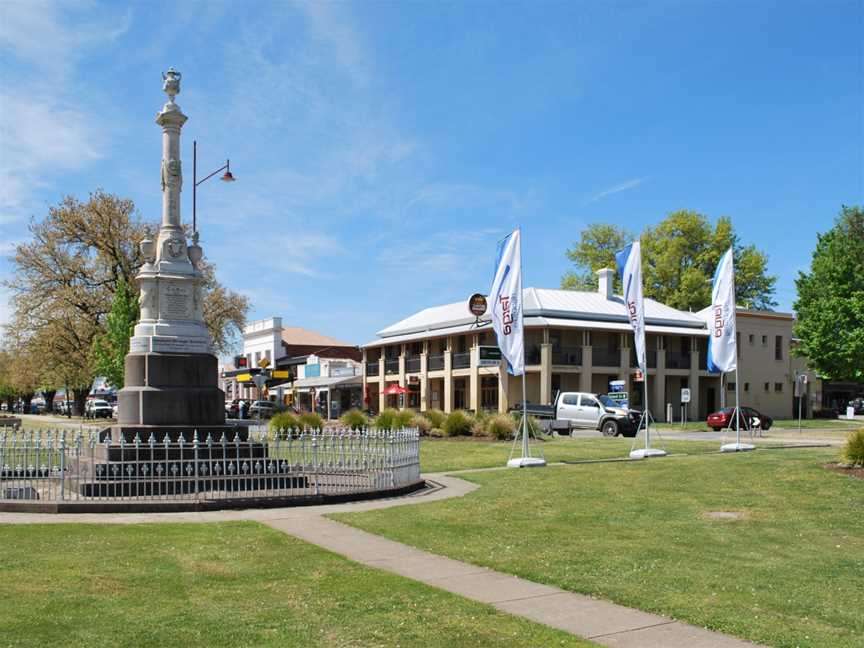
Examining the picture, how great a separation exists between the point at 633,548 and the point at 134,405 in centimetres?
1113

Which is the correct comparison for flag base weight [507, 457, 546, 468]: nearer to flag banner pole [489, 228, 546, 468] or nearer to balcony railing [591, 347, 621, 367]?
flag banner pole [489, 228, 546, 468]

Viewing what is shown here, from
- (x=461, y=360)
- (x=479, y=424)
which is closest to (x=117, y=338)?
(x=479, y=424)

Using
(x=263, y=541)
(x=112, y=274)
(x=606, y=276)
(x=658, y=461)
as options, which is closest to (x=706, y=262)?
(x=606, y=276)

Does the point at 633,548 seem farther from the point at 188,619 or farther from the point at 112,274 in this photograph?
the point at 112,274

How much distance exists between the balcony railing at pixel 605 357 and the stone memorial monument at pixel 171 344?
36.1 meters

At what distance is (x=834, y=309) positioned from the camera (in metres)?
50.9

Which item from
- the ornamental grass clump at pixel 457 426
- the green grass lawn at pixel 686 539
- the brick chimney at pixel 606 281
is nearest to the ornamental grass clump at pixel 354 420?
the ornamental grass clump at pixel 457 426

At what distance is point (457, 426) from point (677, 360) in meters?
28.2

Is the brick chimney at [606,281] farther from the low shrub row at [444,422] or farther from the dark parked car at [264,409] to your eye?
the low shrub row at [444,422]

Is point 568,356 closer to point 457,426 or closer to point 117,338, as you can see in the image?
point 457,426

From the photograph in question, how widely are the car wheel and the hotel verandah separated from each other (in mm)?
12401

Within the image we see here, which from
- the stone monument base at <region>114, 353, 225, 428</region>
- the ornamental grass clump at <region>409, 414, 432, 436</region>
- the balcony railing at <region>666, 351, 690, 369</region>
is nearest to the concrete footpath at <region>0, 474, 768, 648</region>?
the stone monument base at <region>114, 353, 225, 428</region>

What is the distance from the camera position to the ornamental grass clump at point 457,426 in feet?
104

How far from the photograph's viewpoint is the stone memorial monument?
1681 centimetres
